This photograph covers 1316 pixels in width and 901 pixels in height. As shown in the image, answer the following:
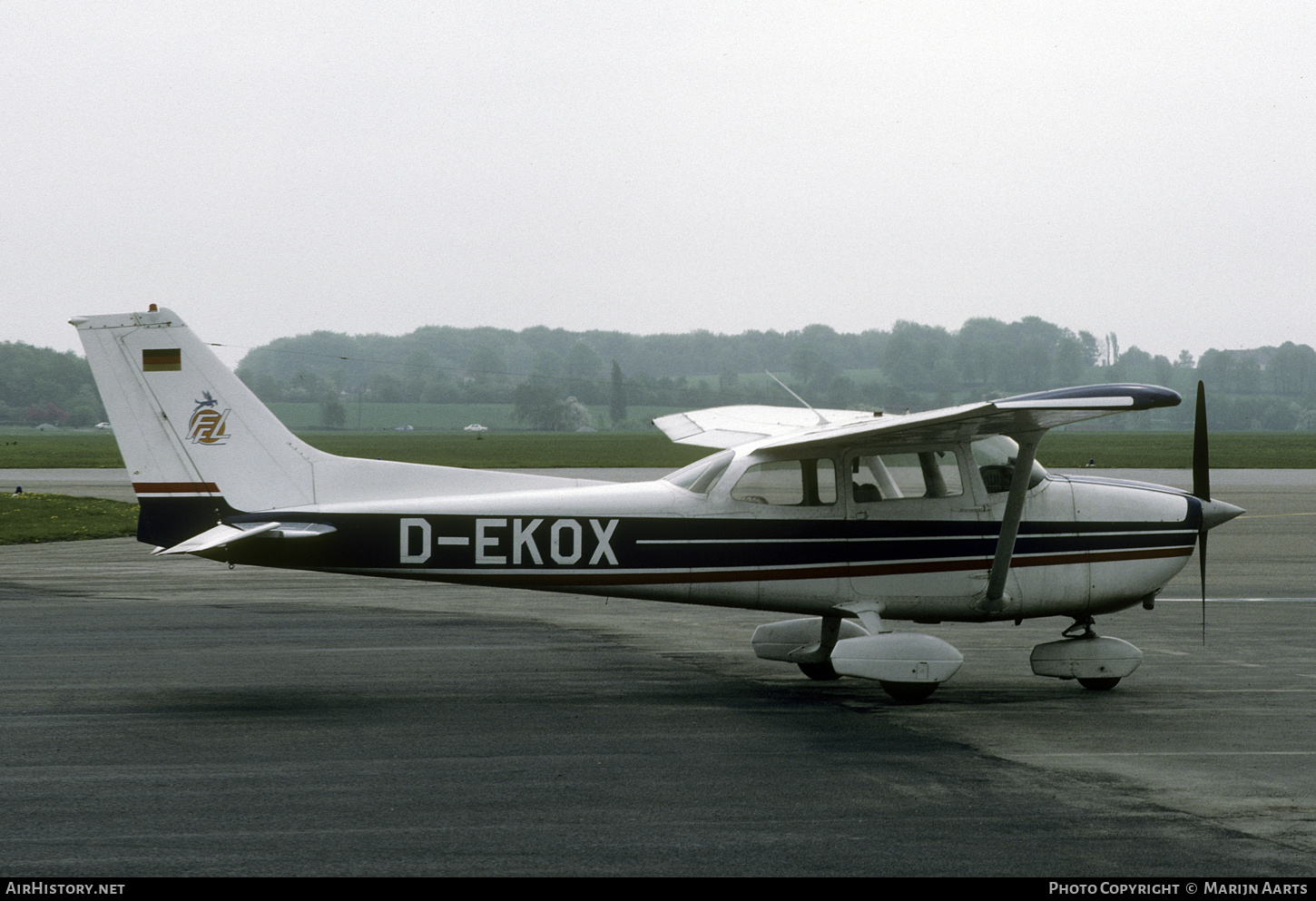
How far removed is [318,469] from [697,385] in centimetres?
9587

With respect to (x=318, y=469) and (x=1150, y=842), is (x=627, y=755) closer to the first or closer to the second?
(x=1150, y=842)

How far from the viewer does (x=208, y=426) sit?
32.1 feet

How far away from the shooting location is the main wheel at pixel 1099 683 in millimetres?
9906

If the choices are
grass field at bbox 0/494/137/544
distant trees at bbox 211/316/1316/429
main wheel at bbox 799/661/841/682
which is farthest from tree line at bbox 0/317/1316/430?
main wheel at bbox 799/661/841/682

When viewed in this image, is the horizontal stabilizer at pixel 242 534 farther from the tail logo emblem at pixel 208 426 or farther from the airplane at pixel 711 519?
the tail logo emblem at pixel 208 426

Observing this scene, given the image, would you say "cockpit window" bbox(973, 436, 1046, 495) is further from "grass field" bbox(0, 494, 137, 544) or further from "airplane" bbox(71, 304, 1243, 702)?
"grass field" bbox(0, 494, 137, 544)

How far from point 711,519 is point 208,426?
4.19 m

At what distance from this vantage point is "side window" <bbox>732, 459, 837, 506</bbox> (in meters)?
9.83

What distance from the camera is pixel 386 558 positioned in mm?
9484

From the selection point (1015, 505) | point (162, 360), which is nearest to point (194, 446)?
point (162, 360)

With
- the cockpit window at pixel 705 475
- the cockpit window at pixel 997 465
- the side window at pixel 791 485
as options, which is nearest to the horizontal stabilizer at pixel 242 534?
the cockpit window at pixel 705 475

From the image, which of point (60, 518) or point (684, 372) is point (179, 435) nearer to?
point (60, 518)

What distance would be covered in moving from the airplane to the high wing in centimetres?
7

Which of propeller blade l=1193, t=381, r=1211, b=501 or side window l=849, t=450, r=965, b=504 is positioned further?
side window l=849, t=450, r=965, b=504
